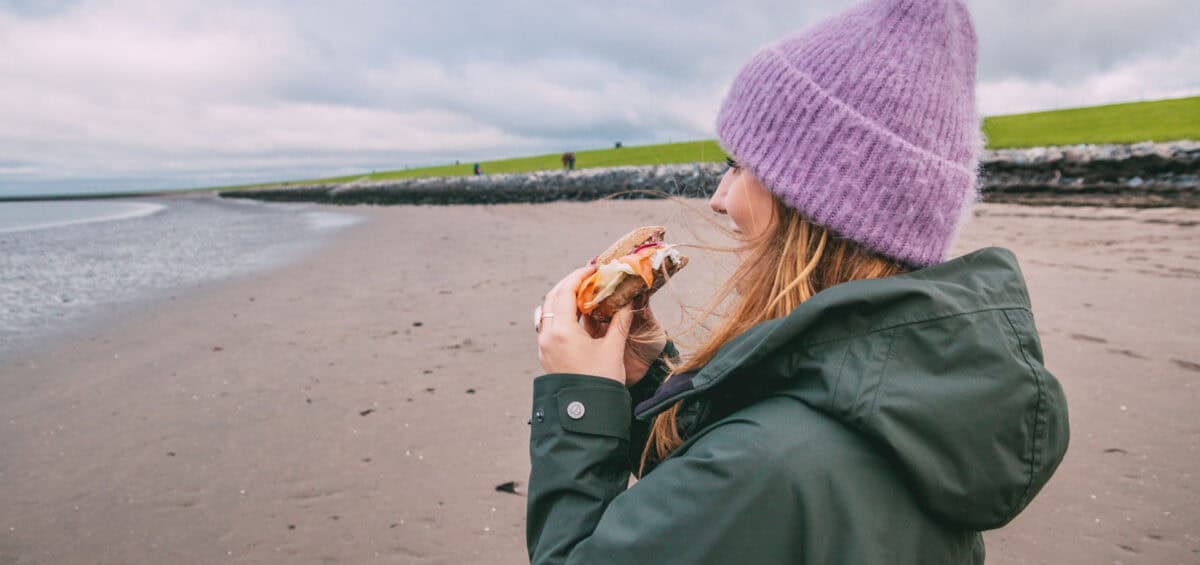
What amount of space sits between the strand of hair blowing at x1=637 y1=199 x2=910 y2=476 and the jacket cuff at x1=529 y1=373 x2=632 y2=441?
5.2 inches

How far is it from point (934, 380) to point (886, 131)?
0.52 meters

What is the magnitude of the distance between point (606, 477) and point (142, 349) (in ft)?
22.4

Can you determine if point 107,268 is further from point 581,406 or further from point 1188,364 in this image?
point 1188,364

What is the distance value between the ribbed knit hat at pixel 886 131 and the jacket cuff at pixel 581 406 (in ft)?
1.74

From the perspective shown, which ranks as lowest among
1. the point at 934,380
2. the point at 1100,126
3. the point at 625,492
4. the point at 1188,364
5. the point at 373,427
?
the point at 373,427

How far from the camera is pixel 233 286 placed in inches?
383

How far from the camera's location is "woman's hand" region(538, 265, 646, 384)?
1.38 metres

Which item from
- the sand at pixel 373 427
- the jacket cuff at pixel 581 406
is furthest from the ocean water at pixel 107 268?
the jacket cuff at pixel 581 406

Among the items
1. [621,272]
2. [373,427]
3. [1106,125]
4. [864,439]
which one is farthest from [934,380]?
[1106,125]

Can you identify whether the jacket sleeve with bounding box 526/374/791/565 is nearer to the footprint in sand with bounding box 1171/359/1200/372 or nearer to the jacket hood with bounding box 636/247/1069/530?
the jacket hood with bounding box 636/247/1069/530

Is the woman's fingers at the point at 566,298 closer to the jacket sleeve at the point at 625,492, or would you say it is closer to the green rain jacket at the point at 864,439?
the jacket sleeve at the point at 625,492

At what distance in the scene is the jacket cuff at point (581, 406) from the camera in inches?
50.7

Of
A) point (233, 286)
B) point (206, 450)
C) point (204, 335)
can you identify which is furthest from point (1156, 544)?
point (233, 286)

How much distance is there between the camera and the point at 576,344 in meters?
1.40
